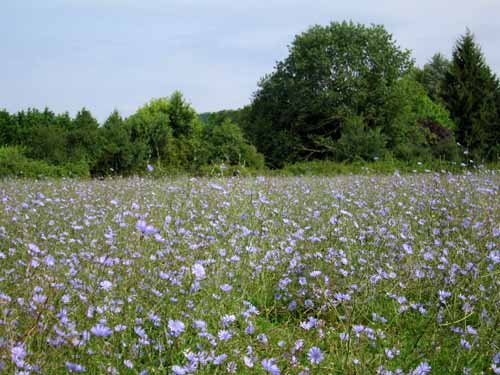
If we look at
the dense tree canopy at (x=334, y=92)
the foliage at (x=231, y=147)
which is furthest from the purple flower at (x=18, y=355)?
the dense tree canopy at (x=334, y=92)

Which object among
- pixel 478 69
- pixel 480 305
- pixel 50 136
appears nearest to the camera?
pixel 480 305

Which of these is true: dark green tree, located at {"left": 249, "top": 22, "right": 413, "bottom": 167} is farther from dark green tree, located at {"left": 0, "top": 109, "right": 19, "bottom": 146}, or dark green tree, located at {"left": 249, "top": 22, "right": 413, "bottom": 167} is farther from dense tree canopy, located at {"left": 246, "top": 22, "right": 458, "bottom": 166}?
dark green tree, located at {"left": 0, "top": 109, "right": 19, "bottom": 146}

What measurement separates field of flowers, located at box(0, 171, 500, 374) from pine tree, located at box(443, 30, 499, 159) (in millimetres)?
24706

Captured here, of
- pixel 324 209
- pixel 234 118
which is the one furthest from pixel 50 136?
pixel 234 118

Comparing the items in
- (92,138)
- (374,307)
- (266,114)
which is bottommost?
(374,307)

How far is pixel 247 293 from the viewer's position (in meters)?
3.29

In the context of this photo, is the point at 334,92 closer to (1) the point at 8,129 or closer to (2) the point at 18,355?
(1) the point at 8,129

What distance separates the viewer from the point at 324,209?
5453 mm

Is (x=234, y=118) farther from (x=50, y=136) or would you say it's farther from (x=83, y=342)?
(x=83, y=342)

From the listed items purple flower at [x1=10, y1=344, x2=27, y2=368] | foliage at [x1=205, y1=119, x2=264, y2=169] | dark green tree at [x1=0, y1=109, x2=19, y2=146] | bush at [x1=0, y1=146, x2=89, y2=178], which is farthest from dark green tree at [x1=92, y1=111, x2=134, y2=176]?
purple flower at [x1=10, y1=344, x2=27, y2=368]

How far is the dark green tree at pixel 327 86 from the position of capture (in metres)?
25.9

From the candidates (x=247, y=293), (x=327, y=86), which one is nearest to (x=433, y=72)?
(x=327, y=86)

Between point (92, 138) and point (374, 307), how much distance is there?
14697 mm

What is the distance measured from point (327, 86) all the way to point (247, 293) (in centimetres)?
2382
